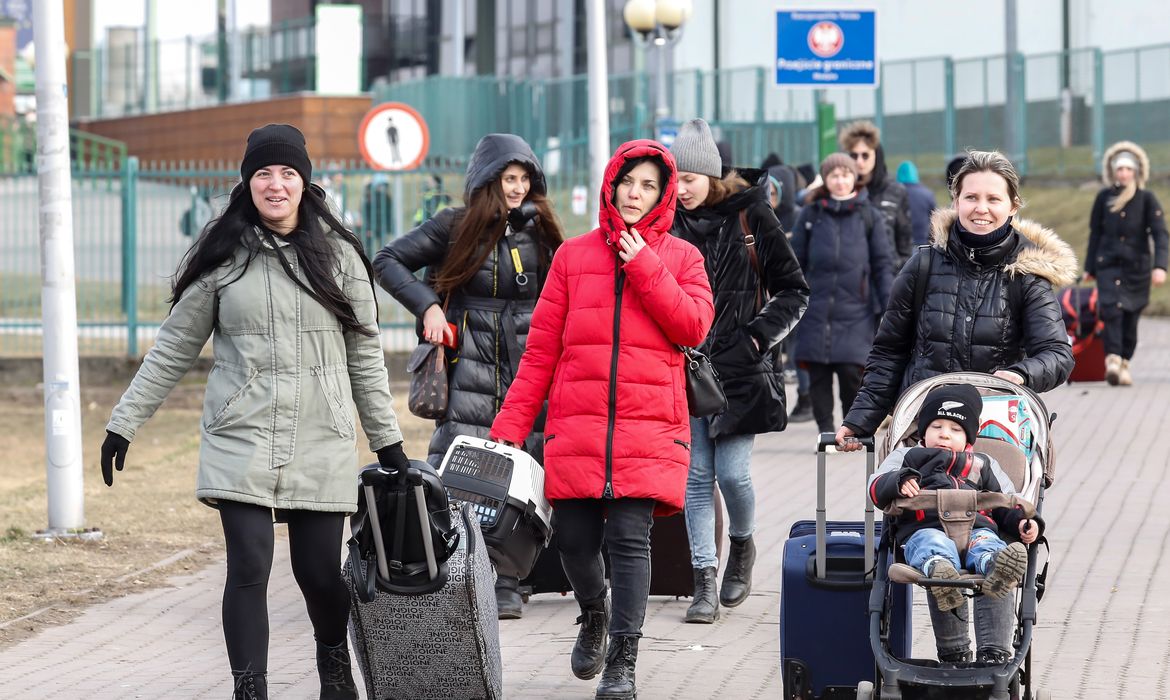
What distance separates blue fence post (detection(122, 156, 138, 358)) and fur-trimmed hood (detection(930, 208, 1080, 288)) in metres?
14.6

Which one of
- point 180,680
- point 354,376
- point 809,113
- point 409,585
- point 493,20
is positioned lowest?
point 180,680

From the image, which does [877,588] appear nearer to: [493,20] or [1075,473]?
[1075,473]

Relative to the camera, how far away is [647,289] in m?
Answer: 5.77

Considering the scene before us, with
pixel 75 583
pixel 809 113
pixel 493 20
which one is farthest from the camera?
pixel 493 20

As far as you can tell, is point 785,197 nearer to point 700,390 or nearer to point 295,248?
point 700,390

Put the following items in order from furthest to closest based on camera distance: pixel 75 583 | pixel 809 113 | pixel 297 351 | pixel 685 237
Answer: pixel 809 113 < pixel 75 583 < pixel 685 237 < pixel 297 351

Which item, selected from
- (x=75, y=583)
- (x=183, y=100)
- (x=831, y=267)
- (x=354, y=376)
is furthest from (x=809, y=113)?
(x=354, y=376)

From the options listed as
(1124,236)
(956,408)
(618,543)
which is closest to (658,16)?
(1124,236)

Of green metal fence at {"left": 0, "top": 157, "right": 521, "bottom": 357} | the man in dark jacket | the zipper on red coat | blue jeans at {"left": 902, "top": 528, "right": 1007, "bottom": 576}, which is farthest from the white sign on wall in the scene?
blue jeans at {"left": 902, "top": 528, "right": 1007, "bottom": 576}

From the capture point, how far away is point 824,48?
16969 millimetres

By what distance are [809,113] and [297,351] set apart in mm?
25805

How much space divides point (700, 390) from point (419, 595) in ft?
3.96

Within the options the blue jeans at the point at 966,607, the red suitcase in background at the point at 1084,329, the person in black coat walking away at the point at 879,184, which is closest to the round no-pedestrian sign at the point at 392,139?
the red suitcase in background at the point at 1084,329

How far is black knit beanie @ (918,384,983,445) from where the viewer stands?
516 centimetres
